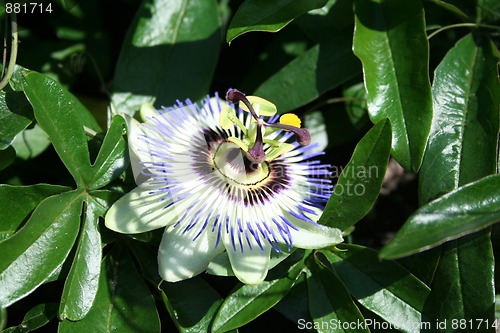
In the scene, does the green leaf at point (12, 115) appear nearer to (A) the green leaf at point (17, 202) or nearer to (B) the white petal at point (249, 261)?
(A) the green leaf at point (17, 202)

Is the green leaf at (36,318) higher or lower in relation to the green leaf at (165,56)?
lower

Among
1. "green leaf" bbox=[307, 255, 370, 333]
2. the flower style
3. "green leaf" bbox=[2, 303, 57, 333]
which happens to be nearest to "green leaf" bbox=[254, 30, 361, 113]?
the flower style

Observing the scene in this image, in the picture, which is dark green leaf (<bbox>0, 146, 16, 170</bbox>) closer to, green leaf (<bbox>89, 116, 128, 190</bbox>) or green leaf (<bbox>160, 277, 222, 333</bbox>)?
green leaf (<bbox>89, 116, 128, 190</bbox>)

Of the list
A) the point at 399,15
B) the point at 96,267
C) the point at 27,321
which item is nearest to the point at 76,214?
the point at 96,267

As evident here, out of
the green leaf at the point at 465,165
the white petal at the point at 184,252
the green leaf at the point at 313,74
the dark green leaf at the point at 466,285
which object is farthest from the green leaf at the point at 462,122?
the white petal at the point at 184,252

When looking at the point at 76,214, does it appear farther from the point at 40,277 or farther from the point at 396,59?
the point at 396,59

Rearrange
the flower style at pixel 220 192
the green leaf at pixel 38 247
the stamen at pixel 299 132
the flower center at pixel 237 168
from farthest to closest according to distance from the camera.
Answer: the flower center at pixel 237 168 → the stamen at pixel 299 132 → the flower style at pixel 220 192 → the green leaf at pixel 38 247

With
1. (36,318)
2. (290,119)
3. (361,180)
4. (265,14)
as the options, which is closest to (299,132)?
(290,119)
